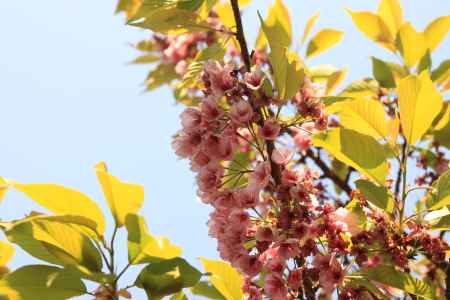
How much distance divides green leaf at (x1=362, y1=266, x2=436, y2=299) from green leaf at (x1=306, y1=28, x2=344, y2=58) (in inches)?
60.7

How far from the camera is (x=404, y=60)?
2.60 meters

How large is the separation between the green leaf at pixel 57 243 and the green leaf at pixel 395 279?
0.79 m

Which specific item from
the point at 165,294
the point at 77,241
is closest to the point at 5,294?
the point at 77,241

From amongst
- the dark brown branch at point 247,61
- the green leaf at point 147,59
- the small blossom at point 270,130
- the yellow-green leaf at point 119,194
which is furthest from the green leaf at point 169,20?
the green leaf at point 147,59

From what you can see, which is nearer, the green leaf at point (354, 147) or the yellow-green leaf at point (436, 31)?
the green leaf at point (354, 147)

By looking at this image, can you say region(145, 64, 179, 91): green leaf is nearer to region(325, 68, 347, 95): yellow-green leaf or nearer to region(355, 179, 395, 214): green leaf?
region(325, 68, 347, 95): yellow-green leaf

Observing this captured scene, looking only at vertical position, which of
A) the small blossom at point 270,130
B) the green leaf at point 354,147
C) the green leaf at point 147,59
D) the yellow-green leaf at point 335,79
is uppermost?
the green leaf at point 147,59

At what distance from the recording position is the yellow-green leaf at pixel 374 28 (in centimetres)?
261

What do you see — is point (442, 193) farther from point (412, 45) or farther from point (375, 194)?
point (412, 45)

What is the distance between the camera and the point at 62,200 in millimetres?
1364

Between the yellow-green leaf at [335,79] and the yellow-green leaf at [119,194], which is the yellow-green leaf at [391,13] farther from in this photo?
the yellow-green leaf at [119,194]

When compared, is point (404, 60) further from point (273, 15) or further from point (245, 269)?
point (245, 269)

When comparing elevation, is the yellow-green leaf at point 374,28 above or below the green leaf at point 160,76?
below

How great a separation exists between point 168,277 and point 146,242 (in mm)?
102
